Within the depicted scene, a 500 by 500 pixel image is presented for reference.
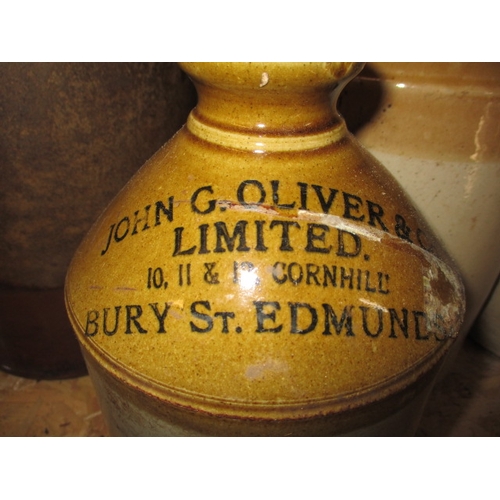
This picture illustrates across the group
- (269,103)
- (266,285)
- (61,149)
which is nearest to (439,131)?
(269,103)

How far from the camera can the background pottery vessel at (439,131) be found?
3.50 ft

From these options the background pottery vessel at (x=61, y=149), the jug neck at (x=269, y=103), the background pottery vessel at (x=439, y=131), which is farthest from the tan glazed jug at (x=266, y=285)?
the background pottery vessel at (x=61, y=149)

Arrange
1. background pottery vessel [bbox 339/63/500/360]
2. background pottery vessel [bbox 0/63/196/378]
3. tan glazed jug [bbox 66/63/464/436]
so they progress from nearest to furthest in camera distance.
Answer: tan glazed jug [bbox 66/63/464/436] → background pottery vessel [bbox 339/63/500/360] → background pottery vessel [bbox 0/63/196/378]

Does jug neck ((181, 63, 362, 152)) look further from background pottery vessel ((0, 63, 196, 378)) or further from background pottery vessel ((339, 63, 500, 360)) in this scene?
background pottery vessel ((0, 63, 196, 378))

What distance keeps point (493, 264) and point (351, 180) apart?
69 cm

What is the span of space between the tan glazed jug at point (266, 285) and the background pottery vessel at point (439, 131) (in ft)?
1.00

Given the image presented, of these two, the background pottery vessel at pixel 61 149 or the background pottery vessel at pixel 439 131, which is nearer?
the background pottery vessel at pixel 439 131

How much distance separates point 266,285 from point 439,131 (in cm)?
59

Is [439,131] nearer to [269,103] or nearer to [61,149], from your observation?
[269,103]

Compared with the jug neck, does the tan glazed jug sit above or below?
below

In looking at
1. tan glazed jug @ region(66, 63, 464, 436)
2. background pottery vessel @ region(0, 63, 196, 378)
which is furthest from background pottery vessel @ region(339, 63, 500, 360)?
background pottery vessel @ region(0, 63, 196, 378)

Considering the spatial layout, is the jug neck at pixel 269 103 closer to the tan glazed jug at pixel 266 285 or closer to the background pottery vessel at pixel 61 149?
the tan glazed jug at pixel 266 285

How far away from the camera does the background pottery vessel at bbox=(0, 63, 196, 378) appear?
3.90 ft

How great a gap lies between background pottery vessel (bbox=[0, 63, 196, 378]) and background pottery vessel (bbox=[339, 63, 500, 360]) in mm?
475
